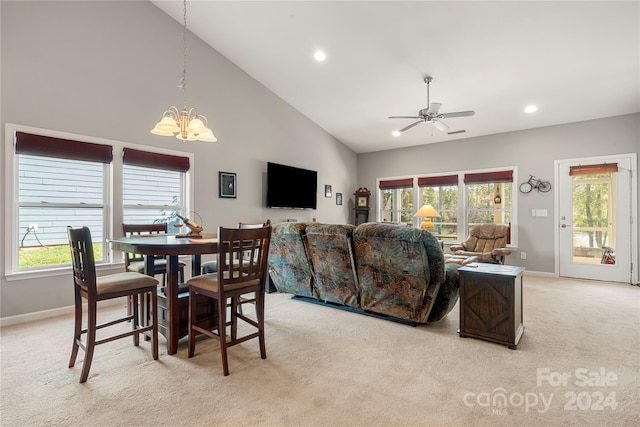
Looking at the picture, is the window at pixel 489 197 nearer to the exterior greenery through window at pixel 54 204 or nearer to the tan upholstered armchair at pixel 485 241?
the tan upholstered armchair at pixel 485 241

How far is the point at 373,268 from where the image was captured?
310 cm

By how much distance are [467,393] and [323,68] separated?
14.7 feet

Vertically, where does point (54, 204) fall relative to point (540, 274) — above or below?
above

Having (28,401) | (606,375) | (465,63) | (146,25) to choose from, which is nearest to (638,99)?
(465,63)

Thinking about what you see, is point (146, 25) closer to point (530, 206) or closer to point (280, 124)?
point (280, 124)

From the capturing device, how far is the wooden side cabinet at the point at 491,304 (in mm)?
2570

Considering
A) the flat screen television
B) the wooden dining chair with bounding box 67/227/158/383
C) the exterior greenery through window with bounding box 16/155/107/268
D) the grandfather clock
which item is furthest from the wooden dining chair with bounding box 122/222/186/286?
the grandfather clock

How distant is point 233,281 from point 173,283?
1.82ft

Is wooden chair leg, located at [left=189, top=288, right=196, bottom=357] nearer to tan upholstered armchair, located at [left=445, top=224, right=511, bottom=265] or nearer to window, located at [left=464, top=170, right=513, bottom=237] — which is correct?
tan upholstered armchair, located at [left=445, top=224, right=511, bottom=265]

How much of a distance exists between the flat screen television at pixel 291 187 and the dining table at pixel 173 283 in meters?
3.02

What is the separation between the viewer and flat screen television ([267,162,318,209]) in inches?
227

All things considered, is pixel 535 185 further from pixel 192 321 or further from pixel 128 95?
pixel 128 95

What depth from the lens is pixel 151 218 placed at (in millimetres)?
4352

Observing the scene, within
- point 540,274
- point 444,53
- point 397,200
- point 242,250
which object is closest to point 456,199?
point 397,200
